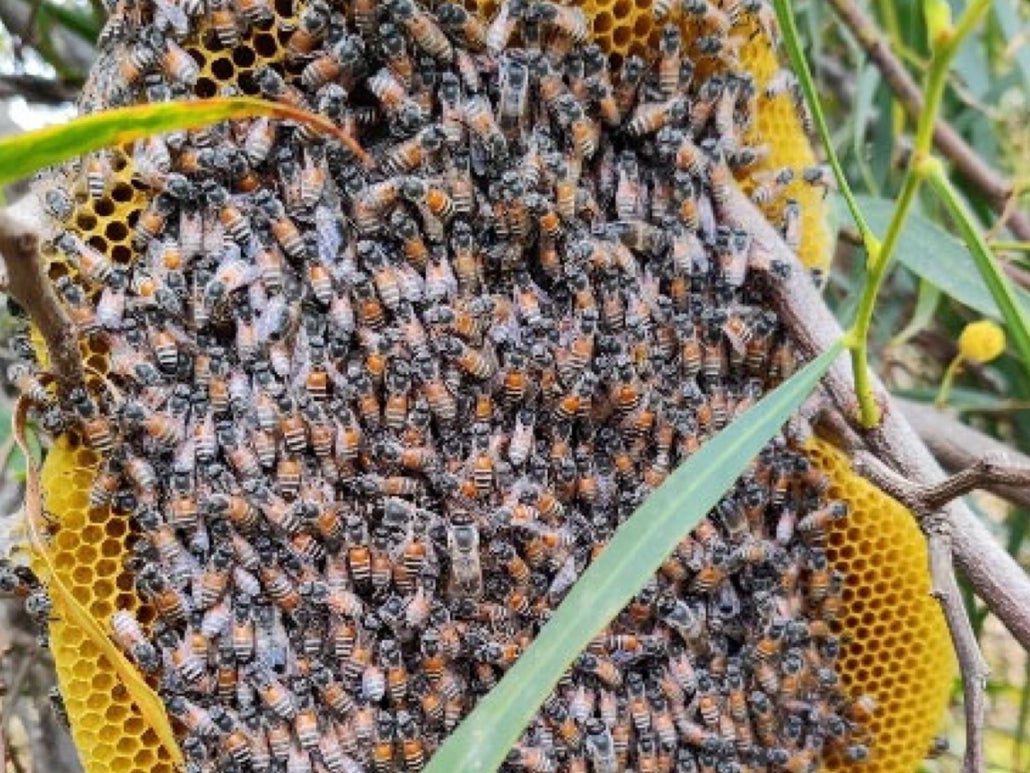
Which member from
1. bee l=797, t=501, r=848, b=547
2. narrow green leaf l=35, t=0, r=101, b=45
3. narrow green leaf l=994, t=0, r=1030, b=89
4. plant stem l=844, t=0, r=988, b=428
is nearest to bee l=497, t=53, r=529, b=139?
plant stem l=844, t=0, r=988, b=428

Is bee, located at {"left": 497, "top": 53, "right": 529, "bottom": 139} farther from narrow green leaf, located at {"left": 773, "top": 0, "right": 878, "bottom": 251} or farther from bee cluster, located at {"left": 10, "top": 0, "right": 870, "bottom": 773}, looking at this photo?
narrow green leaf, located at {"left": 773, "top": 0, "right": 878, "bottom": 251}

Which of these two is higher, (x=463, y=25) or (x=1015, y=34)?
(x=1015, y=34)

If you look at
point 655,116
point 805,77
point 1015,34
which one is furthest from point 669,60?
point 1015,34

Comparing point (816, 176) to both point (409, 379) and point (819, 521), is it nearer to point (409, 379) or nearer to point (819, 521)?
point (819, 521)

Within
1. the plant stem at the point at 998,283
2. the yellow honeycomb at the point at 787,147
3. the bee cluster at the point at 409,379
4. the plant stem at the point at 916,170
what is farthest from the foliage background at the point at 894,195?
the plant stem at the point at 998,283

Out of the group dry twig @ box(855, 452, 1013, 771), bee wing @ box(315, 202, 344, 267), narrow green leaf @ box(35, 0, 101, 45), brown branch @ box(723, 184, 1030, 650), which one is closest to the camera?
dry twig @ box(855, 452, 1013, 771)

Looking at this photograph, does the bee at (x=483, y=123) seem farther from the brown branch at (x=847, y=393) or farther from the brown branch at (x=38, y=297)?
the brown branch at (x=38, y=297)
